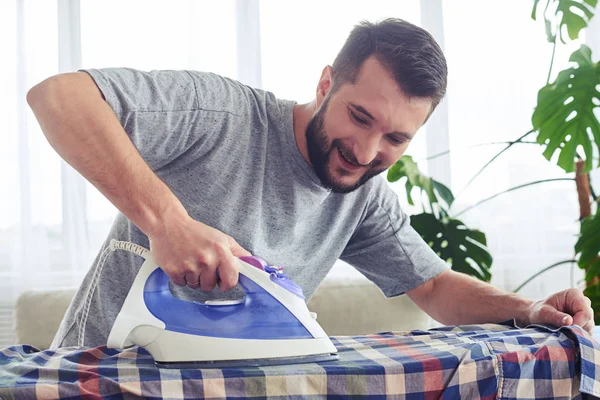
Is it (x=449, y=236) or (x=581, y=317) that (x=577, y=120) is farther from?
(x=581, y=317)

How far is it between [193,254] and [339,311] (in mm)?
1659

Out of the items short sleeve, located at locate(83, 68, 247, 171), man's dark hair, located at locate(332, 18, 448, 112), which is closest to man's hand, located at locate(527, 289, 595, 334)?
man's dark hair, located at locate(332, 18, 448, 112)

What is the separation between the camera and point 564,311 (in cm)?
126

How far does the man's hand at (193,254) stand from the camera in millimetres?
938

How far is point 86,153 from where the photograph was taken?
3.34 ft

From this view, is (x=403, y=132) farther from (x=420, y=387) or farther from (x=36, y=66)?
(x=36, y=66)

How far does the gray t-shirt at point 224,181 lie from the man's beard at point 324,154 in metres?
0.03

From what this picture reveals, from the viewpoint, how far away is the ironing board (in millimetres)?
778

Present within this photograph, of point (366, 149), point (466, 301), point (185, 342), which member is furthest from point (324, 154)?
point (185, 342)

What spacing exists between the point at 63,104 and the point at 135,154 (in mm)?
131

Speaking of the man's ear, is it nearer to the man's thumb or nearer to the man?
the man

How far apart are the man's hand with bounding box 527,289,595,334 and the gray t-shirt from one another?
346mm

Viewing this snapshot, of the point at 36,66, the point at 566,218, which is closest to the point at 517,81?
the point at 566,218

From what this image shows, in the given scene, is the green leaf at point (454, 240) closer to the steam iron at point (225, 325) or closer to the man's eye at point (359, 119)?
the man's eye at point (359, 119)
